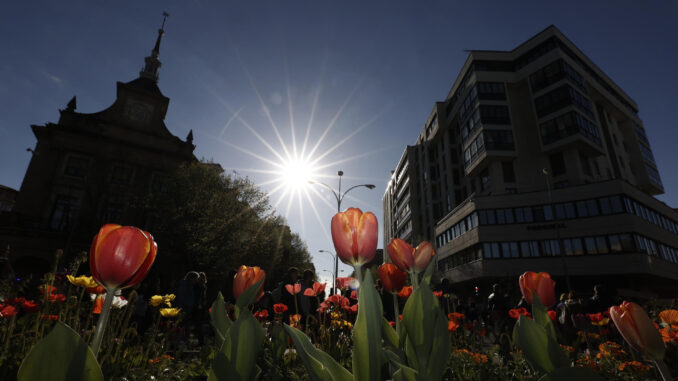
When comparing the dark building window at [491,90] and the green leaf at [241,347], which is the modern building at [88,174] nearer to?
the green leaf at [241,347]

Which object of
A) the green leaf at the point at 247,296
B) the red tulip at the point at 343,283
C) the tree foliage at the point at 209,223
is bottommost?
the green leaf at the point at 247,296

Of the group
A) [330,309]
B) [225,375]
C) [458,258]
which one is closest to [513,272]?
[458,258]

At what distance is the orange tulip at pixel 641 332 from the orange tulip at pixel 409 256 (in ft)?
2.69

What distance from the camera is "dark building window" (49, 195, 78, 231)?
27.3 metres

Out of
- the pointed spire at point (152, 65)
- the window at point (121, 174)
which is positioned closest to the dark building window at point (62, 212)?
the window at point (121, 174)

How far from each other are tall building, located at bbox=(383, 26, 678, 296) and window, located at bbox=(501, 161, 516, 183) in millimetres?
138

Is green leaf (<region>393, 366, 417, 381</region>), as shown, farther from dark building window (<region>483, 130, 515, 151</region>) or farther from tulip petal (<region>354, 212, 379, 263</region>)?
dark building window (<region>483, 130, 515, 151</region>)

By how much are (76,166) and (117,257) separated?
37.4m

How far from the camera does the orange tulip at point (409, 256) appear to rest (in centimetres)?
177

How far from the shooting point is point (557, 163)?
3334 cm

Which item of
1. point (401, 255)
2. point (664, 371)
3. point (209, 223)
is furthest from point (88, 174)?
point (664, 371)

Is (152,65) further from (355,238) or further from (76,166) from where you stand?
(355,238)

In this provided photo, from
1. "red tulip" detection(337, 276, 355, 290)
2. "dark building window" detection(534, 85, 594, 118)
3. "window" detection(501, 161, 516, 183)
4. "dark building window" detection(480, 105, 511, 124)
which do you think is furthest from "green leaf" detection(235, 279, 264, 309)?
"dark building window" detection(534, 85, 594, 118)

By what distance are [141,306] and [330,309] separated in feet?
12.4
